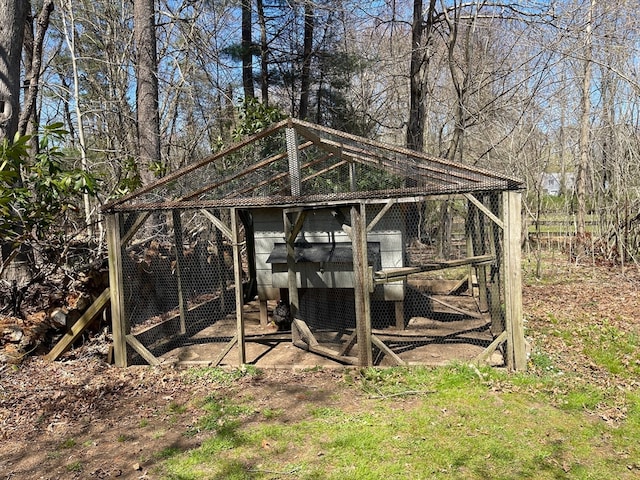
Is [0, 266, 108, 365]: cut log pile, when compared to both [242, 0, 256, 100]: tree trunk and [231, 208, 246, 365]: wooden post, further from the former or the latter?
[242, 0, 256, 100]: tree trunk

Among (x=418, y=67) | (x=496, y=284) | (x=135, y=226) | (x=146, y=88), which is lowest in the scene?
(x=496, y=284)

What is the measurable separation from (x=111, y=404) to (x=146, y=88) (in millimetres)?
7363

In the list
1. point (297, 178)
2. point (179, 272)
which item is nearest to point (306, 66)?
point (179, 272)

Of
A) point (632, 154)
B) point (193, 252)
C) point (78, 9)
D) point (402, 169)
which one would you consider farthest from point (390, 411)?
point (78, 9)

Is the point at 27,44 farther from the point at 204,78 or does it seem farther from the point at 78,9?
the point at 204,78

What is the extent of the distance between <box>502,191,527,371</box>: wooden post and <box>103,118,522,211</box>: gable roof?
0.84 feet

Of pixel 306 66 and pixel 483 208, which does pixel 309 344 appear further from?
pixel 306 66

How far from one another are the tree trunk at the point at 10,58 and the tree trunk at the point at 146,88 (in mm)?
3448

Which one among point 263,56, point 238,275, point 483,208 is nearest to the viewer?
point 483,208

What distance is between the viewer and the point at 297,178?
19.0ft

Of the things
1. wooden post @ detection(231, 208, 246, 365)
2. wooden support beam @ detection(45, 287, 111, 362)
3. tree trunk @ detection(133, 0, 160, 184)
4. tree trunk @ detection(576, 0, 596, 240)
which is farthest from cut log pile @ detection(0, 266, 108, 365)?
tree trunk @ detection(576, 0, 596, 240)

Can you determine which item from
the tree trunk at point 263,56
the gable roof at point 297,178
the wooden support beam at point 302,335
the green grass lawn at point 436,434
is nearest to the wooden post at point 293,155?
the gable roof at point 297,178

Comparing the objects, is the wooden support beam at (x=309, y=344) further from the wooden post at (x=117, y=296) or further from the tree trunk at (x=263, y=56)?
the tree trunk at (x=263, y=56)

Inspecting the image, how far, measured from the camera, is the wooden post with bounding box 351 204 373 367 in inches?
228
